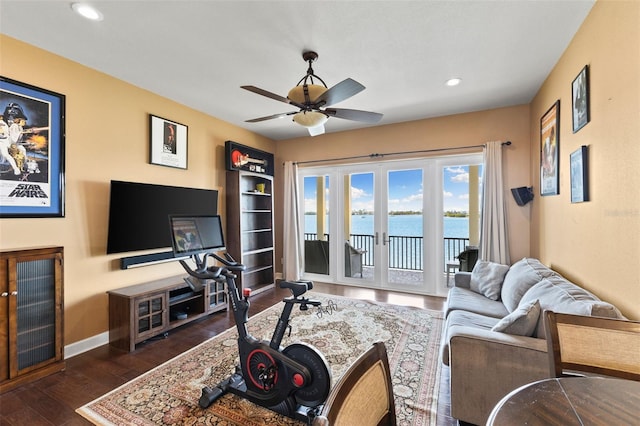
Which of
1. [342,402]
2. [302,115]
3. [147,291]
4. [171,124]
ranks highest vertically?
[171,124]

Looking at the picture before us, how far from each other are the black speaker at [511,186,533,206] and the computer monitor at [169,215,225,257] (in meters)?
4.02

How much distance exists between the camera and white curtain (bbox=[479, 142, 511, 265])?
385 cm

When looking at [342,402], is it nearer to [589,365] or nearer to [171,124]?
[589,365]

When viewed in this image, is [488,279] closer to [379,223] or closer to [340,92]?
[379,223]

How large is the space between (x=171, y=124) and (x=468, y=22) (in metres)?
3.51

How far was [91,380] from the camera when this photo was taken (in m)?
2.29

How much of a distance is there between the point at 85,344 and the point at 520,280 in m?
4.35

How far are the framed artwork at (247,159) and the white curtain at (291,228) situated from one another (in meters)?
0.40

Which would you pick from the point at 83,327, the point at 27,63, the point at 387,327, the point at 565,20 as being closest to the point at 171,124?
the point at 27,63

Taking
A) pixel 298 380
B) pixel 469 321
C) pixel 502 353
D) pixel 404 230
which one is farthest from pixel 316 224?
pixel 502 353

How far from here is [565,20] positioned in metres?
2.17

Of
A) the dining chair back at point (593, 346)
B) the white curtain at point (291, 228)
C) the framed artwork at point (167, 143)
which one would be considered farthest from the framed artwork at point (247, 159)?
the dining chair back at point (593, 346)

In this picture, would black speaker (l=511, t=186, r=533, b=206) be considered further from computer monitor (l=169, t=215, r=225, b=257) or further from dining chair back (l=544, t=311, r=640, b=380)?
computer monitor (l=169, t=215, r=225, b=257)

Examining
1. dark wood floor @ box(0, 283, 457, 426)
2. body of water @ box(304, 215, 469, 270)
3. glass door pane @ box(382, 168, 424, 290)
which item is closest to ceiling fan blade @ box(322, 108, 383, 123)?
glass door pane @ box(382, 168, 424, 290)
